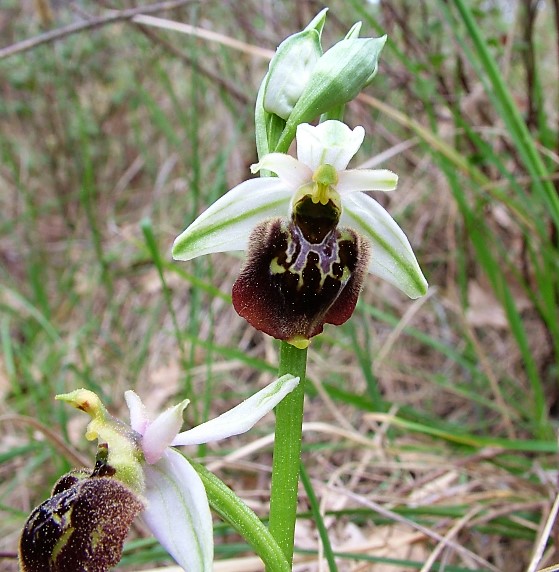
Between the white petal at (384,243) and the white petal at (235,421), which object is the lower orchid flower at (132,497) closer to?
the white petal at (235,421)

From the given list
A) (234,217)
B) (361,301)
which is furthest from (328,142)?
(361,301)

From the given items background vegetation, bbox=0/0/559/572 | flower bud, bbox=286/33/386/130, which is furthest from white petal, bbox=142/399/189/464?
flower bud, bbox=286/33/386/130

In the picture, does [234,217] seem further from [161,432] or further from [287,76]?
[161,432]

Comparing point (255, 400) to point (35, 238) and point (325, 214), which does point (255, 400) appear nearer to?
point (325, 214)

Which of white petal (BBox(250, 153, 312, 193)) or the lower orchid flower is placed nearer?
the lower orchid flower

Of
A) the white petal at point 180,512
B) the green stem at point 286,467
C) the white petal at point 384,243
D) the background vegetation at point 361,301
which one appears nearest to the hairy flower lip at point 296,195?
the white petal at point 384,243

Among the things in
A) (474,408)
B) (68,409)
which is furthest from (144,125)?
(474,408)

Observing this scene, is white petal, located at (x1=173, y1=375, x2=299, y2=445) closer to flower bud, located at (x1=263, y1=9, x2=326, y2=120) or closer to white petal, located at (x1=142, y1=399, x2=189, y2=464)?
white petal, located at (x1=142, y1=399, x2=189, y2=464)
